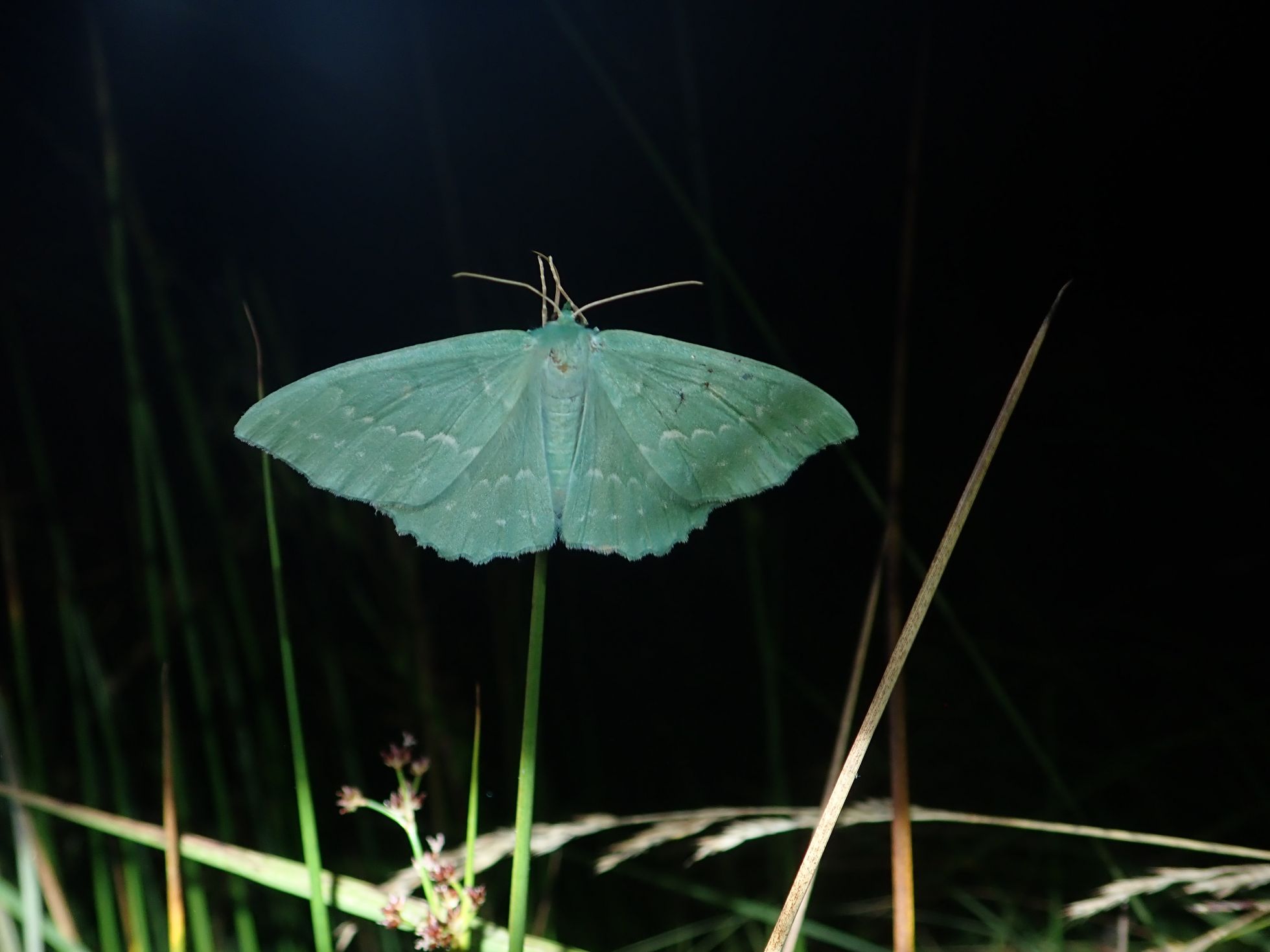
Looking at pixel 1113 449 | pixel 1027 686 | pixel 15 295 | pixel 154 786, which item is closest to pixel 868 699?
pixel 1027 686

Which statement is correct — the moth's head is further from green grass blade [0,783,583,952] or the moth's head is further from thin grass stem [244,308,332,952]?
green grass blade [0,783,583,952]

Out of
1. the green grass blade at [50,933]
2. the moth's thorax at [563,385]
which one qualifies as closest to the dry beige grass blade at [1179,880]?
the moth's thorax at [563,385]

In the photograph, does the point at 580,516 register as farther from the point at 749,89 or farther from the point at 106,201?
the point at 106,201

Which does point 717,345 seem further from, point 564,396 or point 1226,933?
point 1226,933

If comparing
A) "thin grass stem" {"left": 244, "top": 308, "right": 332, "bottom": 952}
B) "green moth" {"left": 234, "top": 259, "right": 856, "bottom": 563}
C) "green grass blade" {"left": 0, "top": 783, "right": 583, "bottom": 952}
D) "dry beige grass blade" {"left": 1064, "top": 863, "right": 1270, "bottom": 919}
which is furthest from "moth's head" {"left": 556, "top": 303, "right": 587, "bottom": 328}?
"dry beige grass blade" {"left": 1064, "top": 863, "right": 1270, "bottom": 919}

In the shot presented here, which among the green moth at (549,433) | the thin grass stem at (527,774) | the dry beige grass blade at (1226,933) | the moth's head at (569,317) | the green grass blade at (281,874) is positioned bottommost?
the dry beige grass blade at (1226,933)

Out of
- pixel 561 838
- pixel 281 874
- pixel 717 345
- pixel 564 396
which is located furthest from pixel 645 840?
pixel 717 345

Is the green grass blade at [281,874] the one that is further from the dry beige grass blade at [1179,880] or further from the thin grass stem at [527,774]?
the dry beige grass blade at [1179,880]
